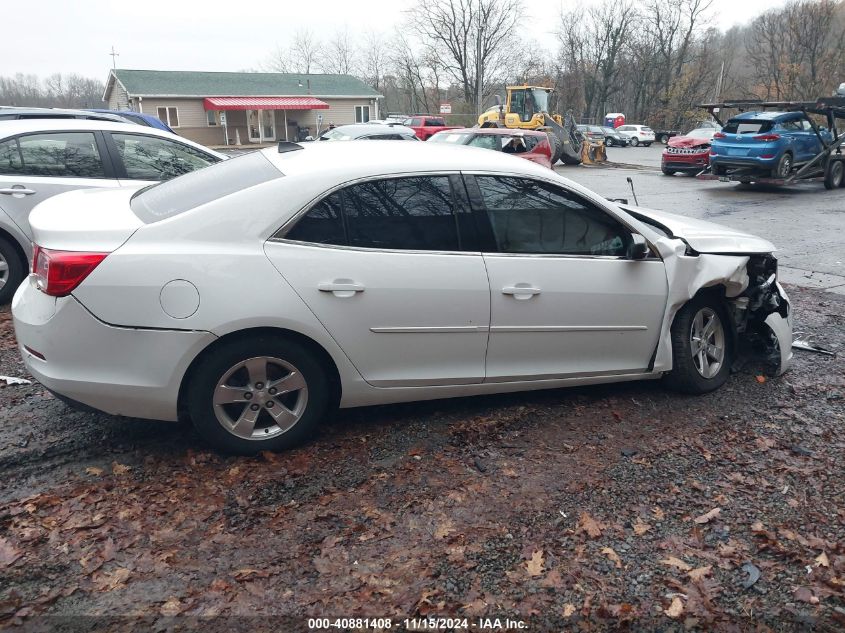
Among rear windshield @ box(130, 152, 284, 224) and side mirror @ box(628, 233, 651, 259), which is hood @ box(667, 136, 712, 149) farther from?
rear windshield @ box(130, 152, 284, 224)

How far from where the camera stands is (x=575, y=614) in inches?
103

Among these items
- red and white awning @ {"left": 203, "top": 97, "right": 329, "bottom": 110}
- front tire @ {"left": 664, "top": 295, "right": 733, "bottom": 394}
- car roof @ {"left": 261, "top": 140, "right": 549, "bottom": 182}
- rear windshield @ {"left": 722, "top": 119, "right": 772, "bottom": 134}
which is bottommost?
front tire @ {"left": 664, "top": 295, "right": 733, "bottom": 394}

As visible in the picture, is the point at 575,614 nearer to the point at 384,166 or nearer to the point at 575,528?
the point at 575,528

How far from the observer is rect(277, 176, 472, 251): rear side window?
141 inches

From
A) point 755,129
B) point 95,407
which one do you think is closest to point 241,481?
point 95,407

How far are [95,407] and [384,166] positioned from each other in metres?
1.96

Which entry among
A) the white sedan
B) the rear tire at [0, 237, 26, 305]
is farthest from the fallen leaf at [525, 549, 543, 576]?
the rear tire at [0, 237, 26, 305]

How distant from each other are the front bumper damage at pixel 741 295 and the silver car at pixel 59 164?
476cm

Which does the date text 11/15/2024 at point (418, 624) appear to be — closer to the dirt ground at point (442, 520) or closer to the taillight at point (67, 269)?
the dirt ground at point (442, 520)

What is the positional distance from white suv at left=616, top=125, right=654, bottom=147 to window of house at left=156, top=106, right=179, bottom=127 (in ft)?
103

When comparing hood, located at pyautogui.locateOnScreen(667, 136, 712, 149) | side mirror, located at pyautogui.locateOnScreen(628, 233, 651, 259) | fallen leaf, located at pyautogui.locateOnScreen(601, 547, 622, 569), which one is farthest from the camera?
hood, located at pyautogui.locateOnScreen(667, 136, 712, 149)

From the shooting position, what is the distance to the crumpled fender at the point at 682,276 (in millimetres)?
4285

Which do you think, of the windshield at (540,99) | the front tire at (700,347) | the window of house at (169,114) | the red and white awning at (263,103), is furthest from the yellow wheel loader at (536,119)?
the front tire at (700,347)

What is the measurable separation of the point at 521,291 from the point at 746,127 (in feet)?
53.1
